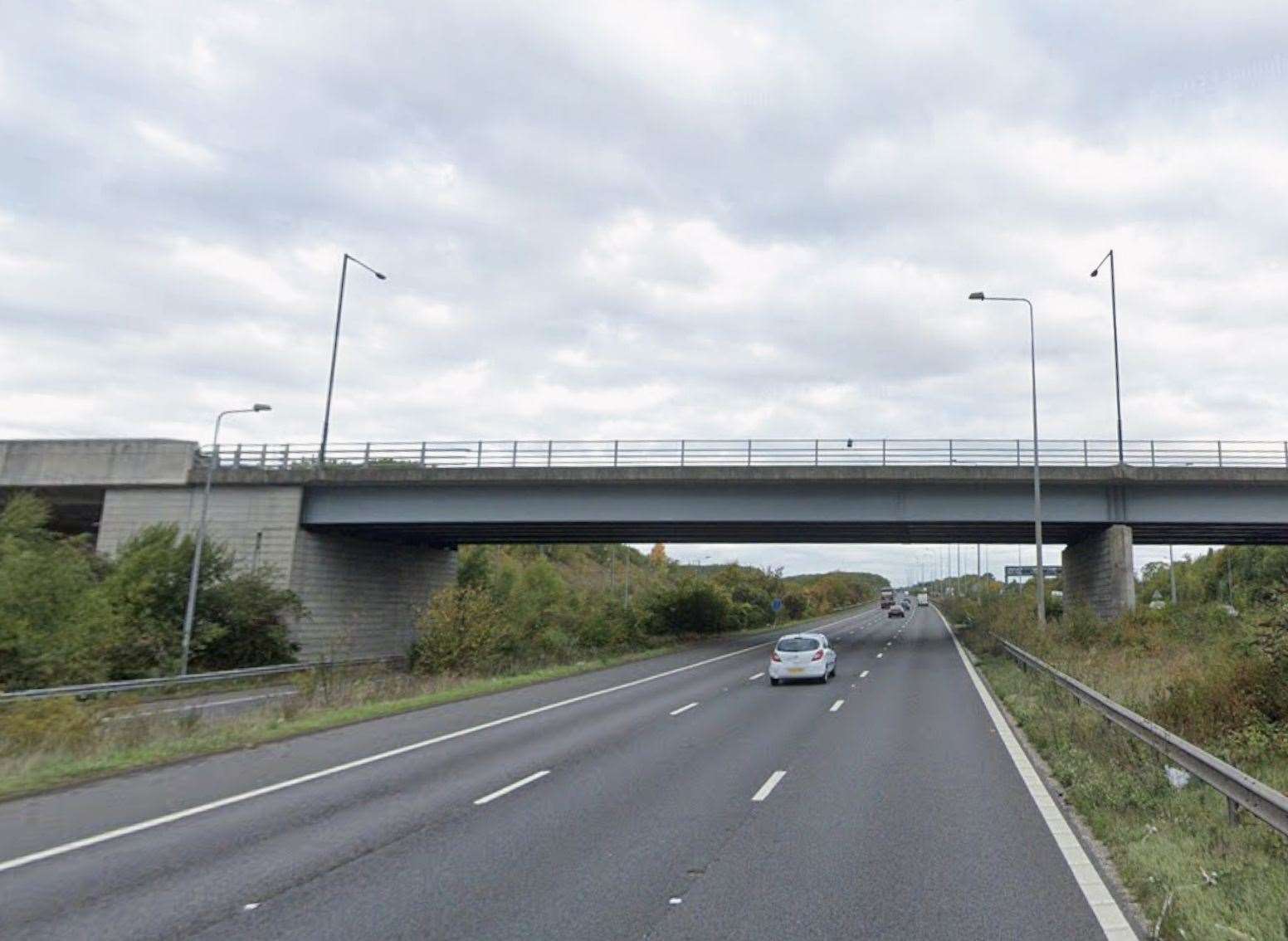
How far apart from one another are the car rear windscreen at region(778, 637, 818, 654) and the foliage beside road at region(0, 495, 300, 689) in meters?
19.0

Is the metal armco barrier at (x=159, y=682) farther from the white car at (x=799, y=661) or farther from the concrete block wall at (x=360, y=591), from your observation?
the white car at (x=799, y=661)

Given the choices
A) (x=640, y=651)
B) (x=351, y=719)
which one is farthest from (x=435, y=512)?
(x=351, y=719)

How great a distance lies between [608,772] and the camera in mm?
11867

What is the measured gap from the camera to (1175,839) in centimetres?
758

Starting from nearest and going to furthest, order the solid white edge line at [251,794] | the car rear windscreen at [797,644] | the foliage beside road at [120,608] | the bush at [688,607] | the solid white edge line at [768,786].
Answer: the solid white edge line at [251,794]
the solid white edge line at [768,786]
the foliage beside road at [120,608]
the car rear windscreen at [797,644]
the bush at [688,607]

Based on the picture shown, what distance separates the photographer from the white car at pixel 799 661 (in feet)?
85.5

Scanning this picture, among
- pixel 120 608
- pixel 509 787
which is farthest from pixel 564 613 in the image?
pixel 509 787

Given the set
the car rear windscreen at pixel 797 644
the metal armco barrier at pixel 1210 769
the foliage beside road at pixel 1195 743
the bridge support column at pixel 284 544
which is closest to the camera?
the foliage beside road at pixel 1195 743

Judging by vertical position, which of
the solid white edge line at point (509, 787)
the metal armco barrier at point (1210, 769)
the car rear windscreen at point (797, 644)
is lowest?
the solid white edge line at point (509, 787)

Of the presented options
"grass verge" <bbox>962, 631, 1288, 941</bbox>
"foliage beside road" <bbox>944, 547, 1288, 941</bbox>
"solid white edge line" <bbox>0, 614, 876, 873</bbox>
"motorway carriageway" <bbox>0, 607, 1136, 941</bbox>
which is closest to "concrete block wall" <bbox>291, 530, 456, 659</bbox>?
"solid white edge line" <bbox>0, 614, 876, 873</bbox>

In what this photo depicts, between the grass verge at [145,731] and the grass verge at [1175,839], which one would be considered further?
the grass verge at [145,731]

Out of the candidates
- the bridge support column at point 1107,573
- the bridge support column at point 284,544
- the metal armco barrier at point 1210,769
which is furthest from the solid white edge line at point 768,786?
the bridge support column at point 284,544

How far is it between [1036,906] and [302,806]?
7225 mm

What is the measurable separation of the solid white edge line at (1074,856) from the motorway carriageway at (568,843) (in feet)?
0.10
